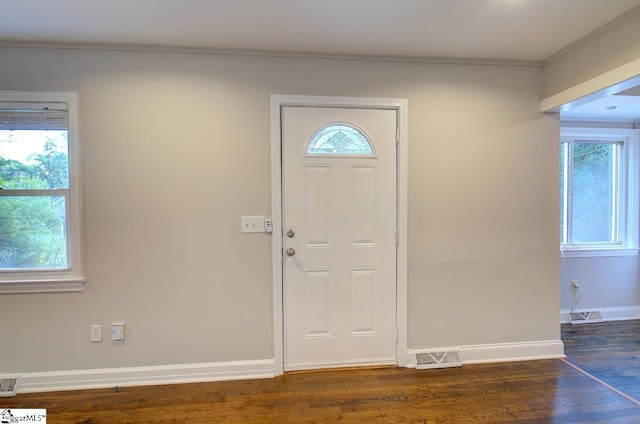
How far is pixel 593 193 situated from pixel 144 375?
4.61m

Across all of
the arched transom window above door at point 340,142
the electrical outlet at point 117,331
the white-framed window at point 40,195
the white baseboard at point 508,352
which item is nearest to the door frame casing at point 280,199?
the arched transom window above door at point 340,142

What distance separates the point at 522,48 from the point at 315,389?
2.84 metres

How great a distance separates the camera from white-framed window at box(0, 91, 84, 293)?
7.06 feet

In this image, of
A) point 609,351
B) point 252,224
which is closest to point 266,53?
point 252,224

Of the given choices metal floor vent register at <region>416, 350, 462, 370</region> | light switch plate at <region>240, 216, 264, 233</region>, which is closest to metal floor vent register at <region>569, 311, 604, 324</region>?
metal floor vent register at <region>416, 350, 462, 370</region>

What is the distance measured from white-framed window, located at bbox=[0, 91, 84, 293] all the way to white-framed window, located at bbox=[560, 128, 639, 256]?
447cm

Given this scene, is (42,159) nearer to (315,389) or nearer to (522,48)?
(315,389)

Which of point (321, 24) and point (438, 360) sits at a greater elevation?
point (321, 24)

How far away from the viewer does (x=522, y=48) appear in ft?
7.57

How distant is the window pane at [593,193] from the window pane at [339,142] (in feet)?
8.65

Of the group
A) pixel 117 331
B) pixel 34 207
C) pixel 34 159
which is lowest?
pixel 117 331

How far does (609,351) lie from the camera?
268 cm

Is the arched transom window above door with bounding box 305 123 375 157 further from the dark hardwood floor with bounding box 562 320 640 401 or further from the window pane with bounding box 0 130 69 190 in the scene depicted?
the dark hardwood floor with bounding box 562 320 640 401

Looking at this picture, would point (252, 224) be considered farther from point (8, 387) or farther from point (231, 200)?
point (8, 387)
